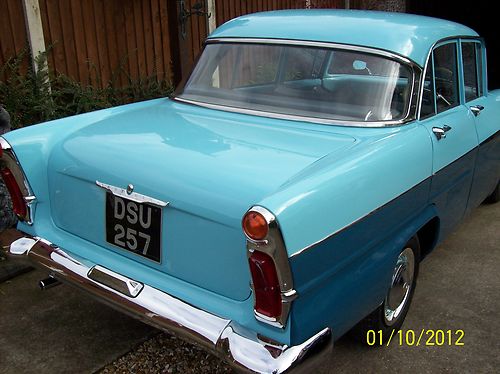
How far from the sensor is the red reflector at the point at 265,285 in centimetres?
181

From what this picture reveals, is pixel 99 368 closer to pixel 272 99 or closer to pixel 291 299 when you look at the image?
pixel 291 299

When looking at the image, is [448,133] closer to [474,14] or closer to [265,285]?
[265,285]

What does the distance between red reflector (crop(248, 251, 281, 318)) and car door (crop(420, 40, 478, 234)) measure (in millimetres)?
1306

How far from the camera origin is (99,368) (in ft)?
8.59

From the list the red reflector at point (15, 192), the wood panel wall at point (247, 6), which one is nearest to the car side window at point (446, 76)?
the red reflector at point (15, 192)

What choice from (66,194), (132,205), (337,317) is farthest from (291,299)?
(66,194)

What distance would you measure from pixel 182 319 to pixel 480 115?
2538 millimetres

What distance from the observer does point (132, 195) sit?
218 cm

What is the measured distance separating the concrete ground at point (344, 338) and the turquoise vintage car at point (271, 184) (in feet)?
0.79

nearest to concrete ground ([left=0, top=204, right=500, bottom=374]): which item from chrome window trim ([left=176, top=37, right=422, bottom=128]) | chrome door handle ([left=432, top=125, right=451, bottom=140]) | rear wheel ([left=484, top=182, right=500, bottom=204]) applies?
chrome door handle ([left=432, top=125, right=451, bottom=140])

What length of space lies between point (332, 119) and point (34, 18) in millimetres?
3494

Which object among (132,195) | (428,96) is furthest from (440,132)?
(132,195)

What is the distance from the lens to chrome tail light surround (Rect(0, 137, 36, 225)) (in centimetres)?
258
